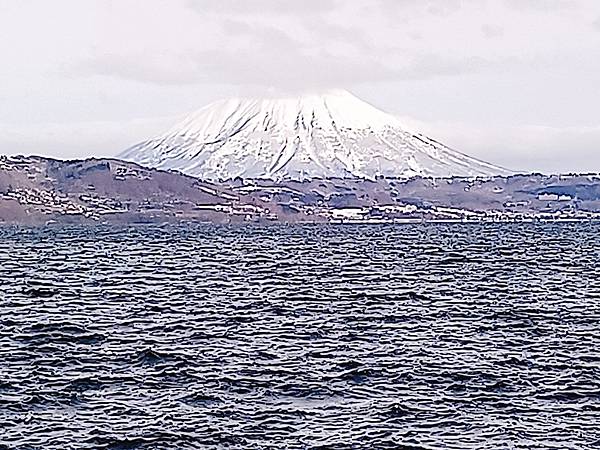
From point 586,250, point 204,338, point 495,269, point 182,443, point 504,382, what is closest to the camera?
point 182,443

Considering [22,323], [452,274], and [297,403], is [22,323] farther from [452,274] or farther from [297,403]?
[452,274]

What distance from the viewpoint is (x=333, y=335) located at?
49.4 meters

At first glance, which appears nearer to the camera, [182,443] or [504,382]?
[182,443]

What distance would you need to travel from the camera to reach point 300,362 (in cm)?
4250

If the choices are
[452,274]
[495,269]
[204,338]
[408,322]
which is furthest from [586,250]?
[204,338]

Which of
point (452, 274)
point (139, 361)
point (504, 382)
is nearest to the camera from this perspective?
point (504, 382)

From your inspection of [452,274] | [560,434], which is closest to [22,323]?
[560,434]

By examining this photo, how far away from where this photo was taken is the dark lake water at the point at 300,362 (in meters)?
32.2

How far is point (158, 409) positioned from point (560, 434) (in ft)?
45.0

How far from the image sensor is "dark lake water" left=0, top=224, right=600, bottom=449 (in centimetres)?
3219

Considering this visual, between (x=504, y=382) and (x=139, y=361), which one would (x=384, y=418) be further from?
(x=139, y=361)

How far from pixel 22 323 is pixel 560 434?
3120cm

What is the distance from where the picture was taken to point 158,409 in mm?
34531

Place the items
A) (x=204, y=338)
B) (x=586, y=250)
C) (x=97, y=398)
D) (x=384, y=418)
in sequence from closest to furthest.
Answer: (x=384, y=418)
(x=97, y=398)
(x=204, y=338)
(x=586, y=250)
